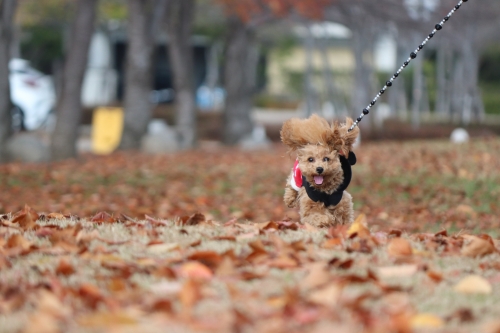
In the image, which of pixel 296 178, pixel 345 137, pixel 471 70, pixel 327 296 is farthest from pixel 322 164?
pixel 471 70

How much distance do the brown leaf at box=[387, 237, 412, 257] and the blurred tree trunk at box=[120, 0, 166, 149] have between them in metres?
17.5

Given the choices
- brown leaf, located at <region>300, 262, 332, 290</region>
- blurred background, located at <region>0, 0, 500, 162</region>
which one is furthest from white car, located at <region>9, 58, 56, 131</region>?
brown leaf, located at <region>300, 262, 332, 290</region>

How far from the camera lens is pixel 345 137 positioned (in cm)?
659

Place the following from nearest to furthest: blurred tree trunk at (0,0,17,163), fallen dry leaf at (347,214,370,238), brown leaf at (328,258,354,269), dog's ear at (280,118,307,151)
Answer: brown leaf at (328,258,354,269)
fallen dry leaf at (347,214,370,238)
dog's ear at (280,118,307,151)
blurred tree trunk at (0,0,17,163)

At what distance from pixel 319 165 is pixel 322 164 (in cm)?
3

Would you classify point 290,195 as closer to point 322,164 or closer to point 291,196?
point 291,196

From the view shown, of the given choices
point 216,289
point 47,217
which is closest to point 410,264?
point 216,289

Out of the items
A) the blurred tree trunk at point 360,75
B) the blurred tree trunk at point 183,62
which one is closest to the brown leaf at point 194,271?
the blurred tree trunk at point 183,62

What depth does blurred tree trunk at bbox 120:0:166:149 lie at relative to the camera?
22172mm

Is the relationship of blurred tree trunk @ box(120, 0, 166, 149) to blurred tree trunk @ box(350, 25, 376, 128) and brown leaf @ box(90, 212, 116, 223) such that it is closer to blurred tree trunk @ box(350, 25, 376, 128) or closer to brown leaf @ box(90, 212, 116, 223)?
blurred tree trunk @ box(350, 25, 376, 128)

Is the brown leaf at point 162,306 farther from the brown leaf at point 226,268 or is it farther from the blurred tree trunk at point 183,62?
the blurred tree trunk at point 183,62

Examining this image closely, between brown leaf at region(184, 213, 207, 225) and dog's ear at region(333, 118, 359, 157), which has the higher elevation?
dog's ear at region(333, 118, 359, 157)

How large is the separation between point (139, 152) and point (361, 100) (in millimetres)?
7719

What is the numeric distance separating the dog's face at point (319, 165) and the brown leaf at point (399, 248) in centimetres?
134
